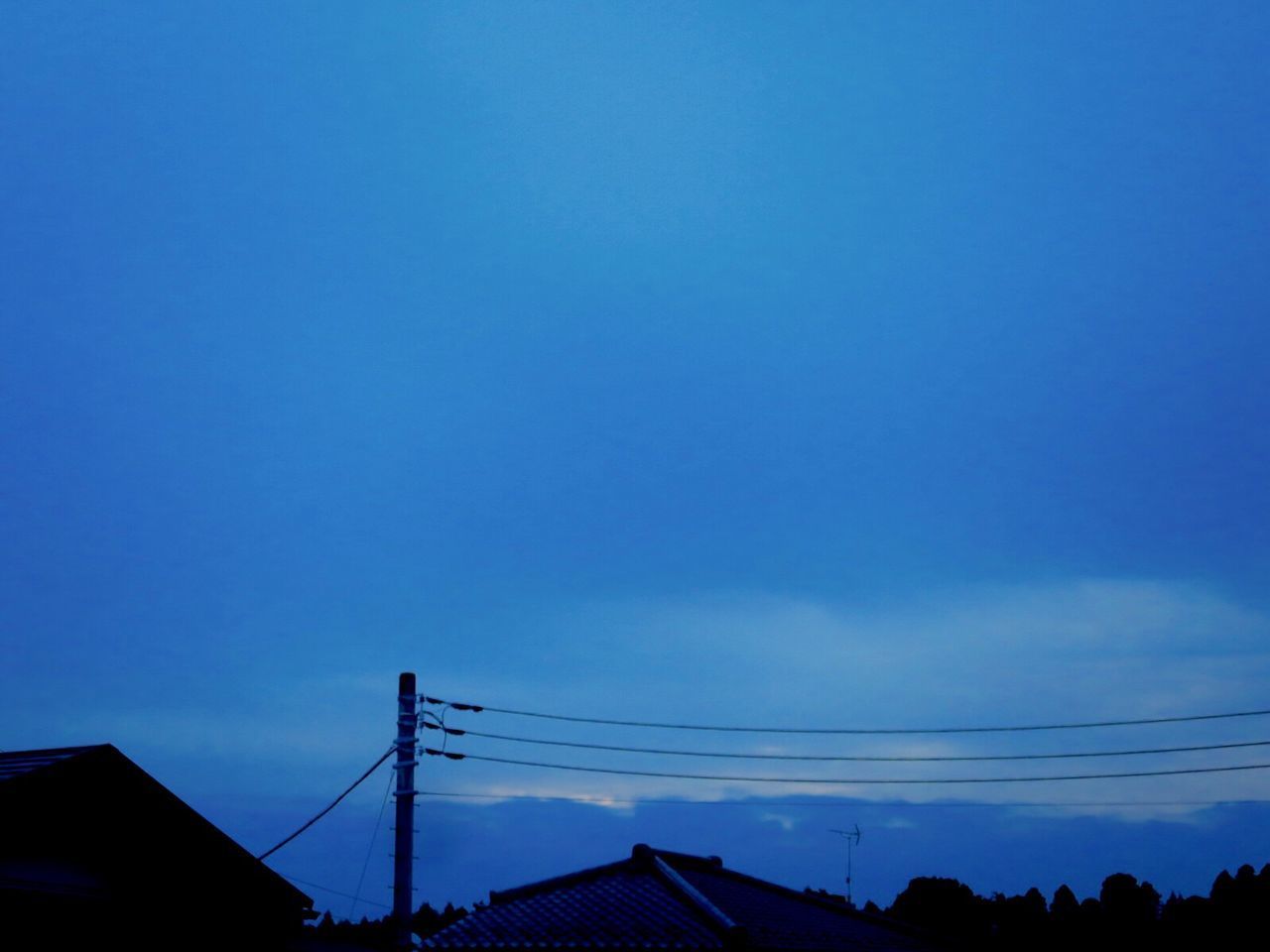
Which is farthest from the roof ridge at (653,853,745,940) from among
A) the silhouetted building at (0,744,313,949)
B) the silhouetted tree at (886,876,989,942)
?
the silhouetted tree at (886,876,989,942)

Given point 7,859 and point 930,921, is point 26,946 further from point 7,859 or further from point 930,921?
point 930,921

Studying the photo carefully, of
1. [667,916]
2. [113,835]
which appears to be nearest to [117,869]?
[113,835]

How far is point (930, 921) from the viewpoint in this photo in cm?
5897

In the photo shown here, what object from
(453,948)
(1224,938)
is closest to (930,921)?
(1224,938)

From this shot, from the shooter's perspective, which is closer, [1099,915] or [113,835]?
[113,835]

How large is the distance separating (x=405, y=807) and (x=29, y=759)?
6.56m

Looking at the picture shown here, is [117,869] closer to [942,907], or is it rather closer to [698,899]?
[698,899]

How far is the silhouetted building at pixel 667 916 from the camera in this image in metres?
22.8

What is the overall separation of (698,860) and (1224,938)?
26279 mm

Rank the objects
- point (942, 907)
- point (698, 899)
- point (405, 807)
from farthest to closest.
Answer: point (942, 907) < point (698, 899) < point (405, 807)

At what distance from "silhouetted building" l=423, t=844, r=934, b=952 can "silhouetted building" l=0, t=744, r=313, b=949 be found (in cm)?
682

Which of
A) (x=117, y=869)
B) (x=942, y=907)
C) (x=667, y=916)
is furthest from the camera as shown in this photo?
(x=942, y=907)

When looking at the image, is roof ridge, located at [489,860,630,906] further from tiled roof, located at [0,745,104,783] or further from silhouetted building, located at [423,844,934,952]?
tiled roof, located at [0,745,104,783]

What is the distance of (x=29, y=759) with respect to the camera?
1697cm
